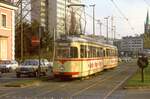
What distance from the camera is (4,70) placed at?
188 ft

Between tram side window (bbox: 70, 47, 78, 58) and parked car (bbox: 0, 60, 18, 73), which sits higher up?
tram side window (bbox: 70, 47, 78, 58)

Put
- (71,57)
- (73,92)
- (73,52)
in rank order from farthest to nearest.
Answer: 1. (73,52)
2. (71,57)
3. (73,92)

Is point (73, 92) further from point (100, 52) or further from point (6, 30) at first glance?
point (6, 30)

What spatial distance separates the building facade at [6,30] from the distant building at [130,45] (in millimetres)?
71684

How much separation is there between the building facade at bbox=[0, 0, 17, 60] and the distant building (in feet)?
235

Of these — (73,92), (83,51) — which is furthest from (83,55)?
(73,92)

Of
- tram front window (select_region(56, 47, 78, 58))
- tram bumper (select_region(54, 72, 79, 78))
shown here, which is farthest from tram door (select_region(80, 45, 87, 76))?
tram front window (select_region(56, 47, 78, 58))

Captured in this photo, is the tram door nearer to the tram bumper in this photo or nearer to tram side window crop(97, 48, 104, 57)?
the tram bumper

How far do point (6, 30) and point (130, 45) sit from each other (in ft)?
289

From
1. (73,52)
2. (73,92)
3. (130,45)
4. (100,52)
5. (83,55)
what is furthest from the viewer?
(130,45)

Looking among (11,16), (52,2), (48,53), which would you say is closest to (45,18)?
(52,2)

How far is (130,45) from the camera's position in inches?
6083

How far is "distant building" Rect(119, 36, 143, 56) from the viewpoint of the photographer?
5611 inches

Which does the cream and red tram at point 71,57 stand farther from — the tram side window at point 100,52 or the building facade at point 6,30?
the building facade at point 6,30
